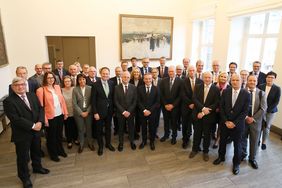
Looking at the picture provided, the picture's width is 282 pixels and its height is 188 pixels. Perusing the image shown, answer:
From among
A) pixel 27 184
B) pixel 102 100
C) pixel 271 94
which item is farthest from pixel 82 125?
pixel 271 94

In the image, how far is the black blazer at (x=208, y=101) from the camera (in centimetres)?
332

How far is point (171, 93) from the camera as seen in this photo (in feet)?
12.9

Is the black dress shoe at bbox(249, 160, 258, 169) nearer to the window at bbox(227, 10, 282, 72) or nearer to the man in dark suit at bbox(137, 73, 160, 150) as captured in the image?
the man in dark suit at bbox(137, 73, 160, 150)

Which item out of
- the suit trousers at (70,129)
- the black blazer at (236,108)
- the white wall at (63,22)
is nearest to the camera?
the black blazer at (236,108)

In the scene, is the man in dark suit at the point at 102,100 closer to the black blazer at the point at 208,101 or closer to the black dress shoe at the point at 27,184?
the black dress shoe at the point at 27,184

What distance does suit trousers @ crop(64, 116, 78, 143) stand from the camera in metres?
3.91

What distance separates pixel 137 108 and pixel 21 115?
211 cm

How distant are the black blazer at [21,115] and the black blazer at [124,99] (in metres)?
1.34

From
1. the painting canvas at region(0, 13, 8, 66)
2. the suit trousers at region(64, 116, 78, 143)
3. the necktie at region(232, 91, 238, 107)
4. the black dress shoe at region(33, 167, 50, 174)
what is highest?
the painting canvas at region(0, 13, 8, 66)

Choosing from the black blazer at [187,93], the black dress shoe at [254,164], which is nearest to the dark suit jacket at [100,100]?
the black blazer at [187,93]

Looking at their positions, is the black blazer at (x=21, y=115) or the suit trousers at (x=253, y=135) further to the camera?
the suit trousers at (x=253, y=135)

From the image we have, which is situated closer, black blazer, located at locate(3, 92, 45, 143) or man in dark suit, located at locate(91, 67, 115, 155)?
black blazer, located at locate(3, 92, 45, 143)

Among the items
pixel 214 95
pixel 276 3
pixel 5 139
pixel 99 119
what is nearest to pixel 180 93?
pixel 214 95

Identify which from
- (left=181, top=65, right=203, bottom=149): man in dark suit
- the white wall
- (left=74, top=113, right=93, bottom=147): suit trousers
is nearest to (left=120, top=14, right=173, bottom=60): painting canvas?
the white wall
